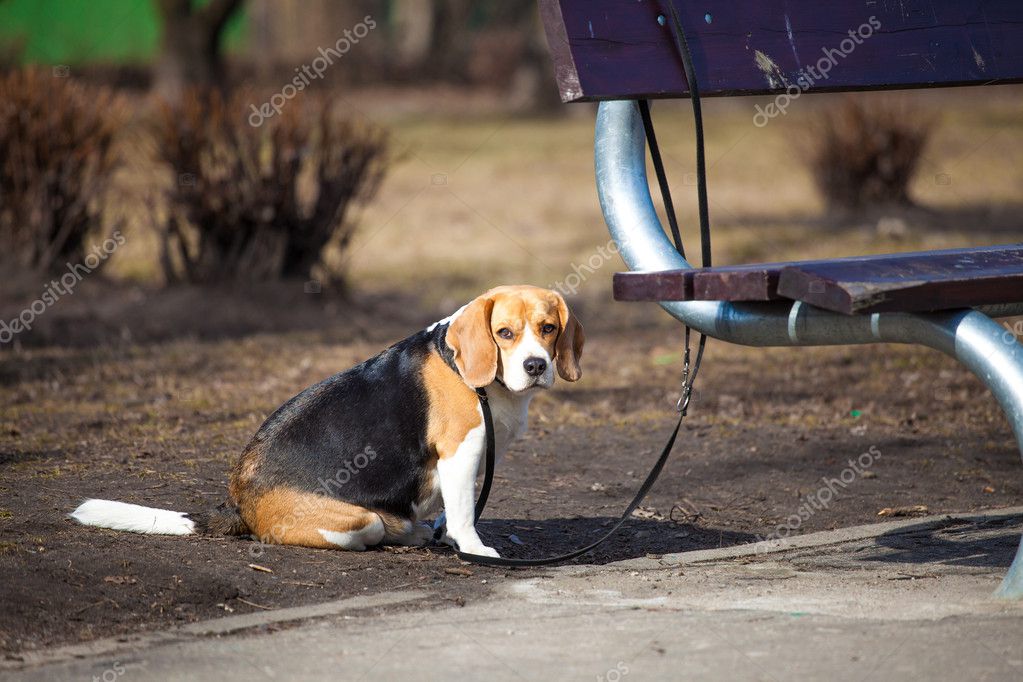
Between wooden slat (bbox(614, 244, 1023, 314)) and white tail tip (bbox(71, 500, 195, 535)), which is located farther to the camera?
white tail tip (bbox(71, 500, 195, 535))

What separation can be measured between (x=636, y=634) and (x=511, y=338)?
3.87ft

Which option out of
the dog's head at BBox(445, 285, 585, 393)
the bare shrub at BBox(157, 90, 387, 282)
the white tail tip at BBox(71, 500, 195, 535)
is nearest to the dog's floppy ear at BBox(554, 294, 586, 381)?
the dog's head at BBox(445, 285, 585, 393)

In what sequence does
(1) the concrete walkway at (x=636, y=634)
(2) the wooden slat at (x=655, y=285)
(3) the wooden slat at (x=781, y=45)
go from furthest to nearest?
(3) the wooden slat at (x=781, y=45), (2) the wooden slat at (x=655, y=285), (1) the concrete walkway at (x=636, y=634)

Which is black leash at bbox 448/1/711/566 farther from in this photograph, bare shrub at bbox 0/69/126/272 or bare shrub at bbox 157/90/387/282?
bare shrub at bbox 0/69/126/272

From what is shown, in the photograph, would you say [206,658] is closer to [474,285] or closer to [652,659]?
[652,659]

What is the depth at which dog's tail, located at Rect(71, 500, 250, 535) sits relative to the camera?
4.59m

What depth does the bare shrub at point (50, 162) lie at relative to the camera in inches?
372

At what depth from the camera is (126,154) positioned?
10.3m

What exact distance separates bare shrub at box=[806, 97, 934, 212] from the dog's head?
9.69m

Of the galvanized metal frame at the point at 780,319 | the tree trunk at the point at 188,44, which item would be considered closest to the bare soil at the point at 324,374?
the galvanized metal frame at the point at 780,319

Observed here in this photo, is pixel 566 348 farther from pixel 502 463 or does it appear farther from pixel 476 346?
pixel 502 463

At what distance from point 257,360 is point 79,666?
512cm

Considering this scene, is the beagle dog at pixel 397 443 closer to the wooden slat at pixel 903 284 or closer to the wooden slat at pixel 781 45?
the wooden slat at pixel 781 45

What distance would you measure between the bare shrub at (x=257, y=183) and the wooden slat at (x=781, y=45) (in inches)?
212
